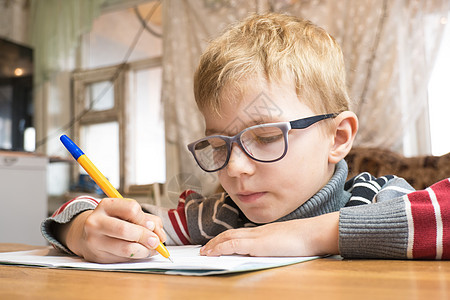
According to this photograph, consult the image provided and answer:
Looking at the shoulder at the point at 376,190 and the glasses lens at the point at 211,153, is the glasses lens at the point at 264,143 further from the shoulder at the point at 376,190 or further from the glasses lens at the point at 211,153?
the shoulder at the point at 376,190

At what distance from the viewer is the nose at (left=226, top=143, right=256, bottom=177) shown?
0.68 meters

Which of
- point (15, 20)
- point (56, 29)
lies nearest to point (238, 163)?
point (56, 29)

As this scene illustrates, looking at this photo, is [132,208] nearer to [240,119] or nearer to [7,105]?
[240,119]

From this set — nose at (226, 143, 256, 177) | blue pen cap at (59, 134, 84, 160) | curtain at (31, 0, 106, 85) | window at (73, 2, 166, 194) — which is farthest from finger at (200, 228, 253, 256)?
curtain at (31, 0, 106, 85)

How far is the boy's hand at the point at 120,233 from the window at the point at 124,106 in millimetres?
3128

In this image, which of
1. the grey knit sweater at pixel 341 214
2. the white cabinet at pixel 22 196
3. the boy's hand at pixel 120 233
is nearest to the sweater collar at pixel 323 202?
the grey knit sweater at pixel 341 214

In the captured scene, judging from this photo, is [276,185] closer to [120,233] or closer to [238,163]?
[238,163]

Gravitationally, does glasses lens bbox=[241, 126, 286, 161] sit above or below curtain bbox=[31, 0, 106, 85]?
below

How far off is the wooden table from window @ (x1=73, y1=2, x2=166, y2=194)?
3283 millimetres

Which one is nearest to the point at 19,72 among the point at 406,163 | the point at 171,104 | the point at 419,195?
the point at 171,104

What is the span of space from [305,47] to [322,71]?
55mm

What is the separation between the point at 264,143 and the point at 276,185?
81 millimetres

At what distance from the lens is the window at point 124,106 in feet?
12.5

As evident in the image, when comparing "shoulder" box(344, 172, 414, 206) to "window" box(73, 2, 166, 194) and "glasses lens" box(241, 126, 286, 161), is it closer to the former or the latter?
"glasses lens" box(241, 126, 286, 161)
